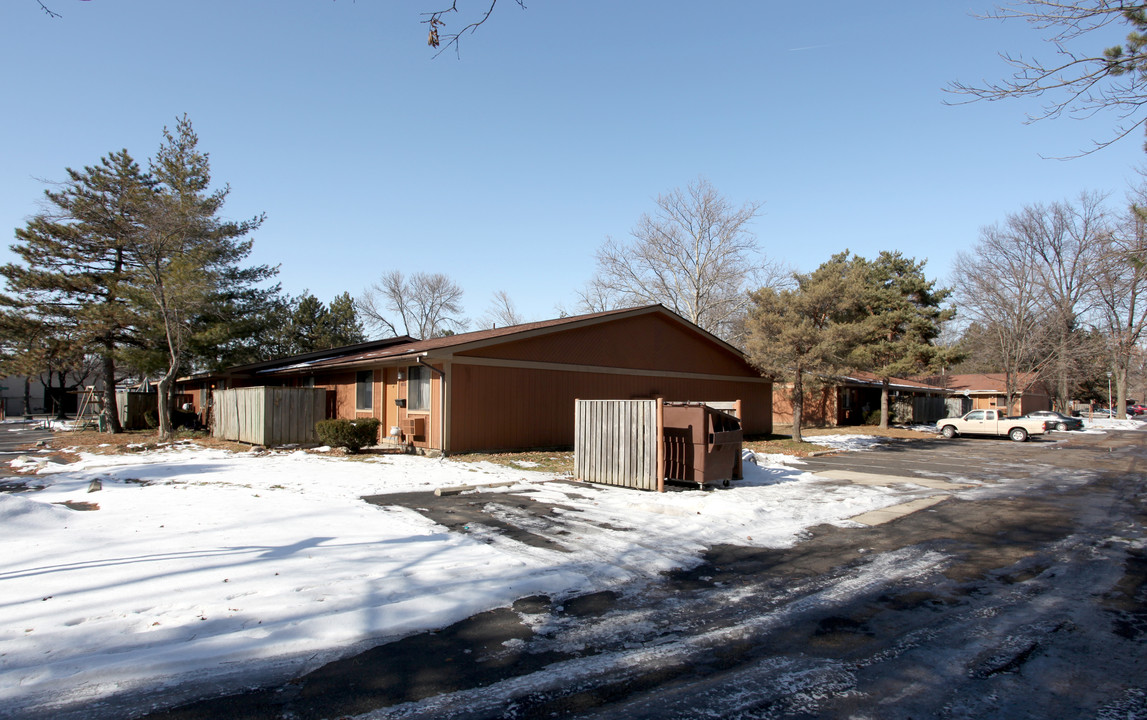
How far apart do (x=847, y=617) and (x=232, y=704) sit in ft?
14.4

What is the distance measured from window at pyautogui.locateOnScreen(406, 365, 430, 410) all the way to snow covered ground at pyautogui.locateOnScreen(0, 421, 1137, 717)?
5852mm

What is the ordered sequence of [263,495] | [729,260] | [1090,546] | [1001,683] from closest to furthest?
[1001,683] → [1090,546] → [263,495] → [729,260]

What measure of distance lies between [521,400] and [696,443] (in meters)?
Answer: 8.37

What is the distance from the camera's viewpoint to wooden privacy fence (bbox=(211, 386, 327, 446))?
1809 centimetres

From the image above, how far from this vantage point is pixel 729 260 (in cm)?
3816

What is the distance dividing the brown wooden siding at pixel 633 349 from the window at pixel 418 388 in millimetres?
1500

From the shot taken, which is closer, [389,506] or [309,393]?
[389,506]

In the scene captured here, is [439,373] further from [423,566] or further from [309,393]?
[423,566]

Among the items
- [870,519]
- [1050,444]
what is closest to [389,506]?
[870,519]

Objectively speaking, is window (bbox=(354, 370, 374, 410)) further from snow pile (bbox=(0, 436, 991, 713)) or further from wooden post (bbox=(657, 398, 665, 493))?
wooden post (bbox=(657, 398, 665, 493))

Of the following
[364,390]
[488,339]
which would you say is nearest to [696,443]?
[488,339]

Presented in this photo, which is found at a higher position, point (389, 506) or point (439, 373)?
point (439, 373)

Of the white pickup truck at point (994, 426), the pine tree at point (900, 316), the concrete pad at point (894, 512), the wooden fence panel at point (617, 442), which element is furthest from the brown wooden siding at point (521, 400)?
the white pickup truck at point (994, 426)

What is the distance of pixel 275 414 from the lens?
59.7ft
